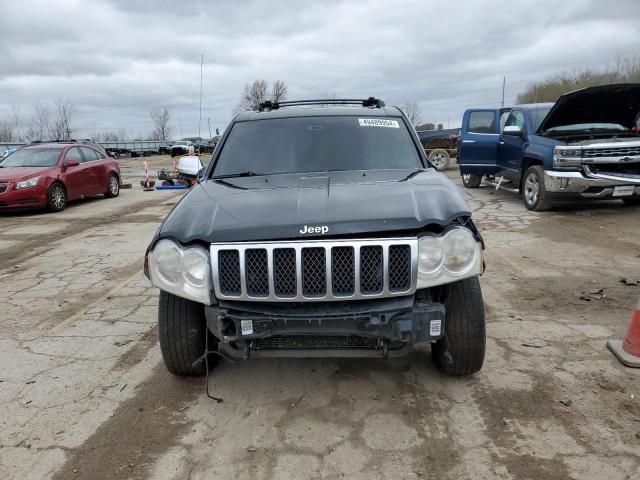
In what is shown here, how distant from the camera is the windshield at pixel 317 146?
12.8ft

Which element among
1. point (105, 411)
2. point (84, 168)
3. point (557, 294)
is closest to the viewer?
point (105, 411)

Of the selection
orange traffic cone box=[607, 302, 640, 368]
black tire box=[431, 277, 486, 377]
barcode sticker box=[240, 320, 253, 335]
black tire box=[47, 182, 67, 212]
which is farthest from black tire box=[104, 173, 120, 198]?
orange traffic cone box=[607, 302, 640, 368]

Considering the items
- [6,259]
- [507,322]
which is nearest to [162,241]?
[507,322]

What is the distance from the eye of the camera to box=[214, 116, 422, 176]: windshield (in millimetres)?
3895

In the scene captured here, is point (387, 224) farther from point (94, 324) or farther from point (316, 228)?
point (94, 324)

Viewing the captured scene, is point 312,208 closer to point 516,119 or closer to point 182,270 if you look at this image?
point 182,270

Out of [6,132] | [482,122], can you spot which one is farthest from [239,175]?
[6,132]

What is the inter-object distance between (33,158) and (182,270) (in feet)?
37.7

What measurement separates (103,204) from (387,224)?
39.6 feet

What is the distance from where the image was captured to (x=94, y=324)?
4496 mm

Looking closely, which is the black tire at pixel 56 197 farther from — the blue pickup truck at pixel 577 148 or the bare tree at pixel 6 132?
the bare tree at pixel 6 132

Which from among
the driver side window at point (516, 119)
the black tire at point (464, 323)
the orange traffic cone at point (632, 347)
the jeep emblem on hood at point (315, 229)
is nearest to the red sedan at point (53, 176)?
the driver side window at point (516, 119)

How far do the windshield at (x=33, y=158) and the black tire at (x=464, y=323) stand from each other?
11.7m

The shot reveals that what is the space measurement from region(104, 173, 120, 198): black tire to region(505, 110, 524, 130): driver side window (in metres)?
10.5
